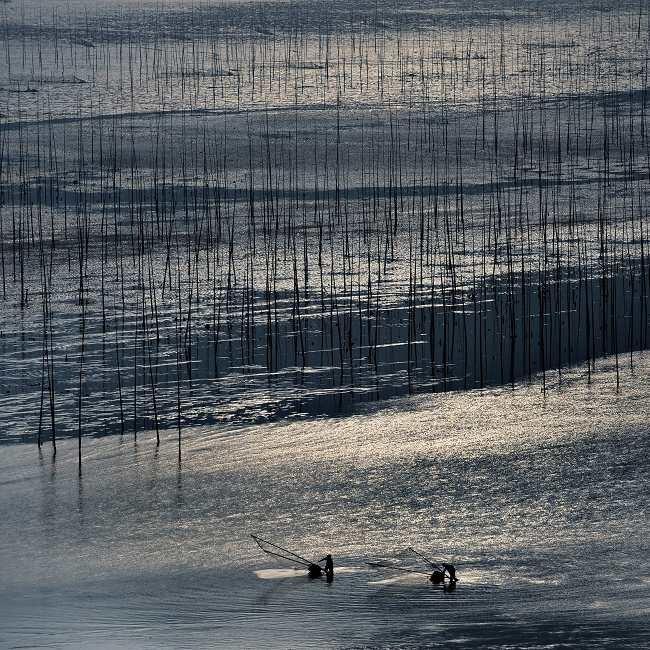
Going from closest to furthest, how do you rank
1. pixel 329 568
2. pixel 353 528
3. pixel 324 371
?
pixel 329 568 < pixel 353 528 < pixel 324 371

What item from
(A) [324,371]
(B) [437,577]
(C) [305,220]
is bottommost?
(B) [437,577]

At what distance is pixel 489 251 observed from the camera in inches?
443

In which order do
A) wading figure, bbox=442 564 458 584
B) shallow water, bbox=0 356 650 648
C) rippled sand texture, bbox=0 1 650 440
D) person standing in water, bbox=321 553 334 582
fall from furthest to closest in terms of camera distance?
rippled sand texture, bbox=0 1 650 440 < person standing in water, bbox=321 553 334 582 < wading figure, bbox=442 564 458 584 < shallow water, bbox=0 356 650 648

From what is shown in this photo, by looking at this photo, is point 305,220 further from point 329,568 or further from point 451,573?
point 451,573

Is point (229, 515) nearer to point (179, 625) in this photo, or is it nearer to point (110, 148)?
point (179, 625)

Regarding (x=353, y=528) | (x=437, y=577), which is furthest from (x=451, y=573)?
(x=353, y=528)

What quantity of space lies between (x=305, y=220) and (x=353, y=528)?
689 cm

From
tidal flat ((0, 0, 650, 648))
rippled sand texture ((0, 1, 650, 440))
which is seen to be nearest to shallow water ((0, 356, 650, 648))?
tidal flat ((0, 0, 650, 648))

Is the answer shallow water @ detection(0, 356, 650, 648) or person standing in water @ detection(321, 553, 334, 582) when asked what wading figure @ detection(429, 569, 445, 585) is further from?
person standing in water @ detection(321, 553, 334, 582)

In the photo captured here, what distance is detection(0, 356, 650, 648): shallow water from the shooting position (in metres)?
4.93

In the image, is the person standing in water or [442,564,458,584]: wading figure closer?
[442,564,458,584]: wading figure

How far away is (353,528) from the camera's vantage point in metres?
5.93

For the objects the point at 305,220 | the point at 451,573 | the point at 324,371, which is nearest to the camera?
the point at 451,573

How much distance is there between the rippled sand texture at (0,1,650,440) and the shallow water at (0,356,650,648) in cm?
52
